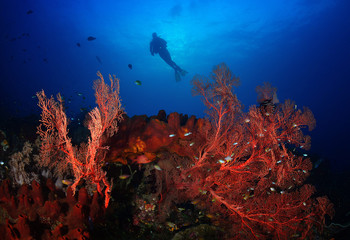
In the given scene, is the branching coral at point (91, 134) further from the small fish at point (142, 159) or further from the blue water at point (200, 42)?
the blue water at point (200, 42)

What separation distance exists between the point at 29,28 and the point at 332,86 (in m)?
114

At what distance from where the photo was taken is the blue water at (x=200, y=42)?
3753cm

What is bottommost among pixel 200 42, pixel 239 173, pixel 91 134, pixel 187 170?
pixel 239 173

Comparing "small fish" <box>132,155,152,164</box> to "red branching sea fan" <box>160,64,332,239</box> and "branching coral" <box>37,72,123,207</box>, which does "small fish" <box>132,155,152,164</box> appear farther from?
"branching coral" <box>37,72,123,207</box>

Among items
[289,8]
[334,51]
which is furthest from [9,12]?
[334,51]

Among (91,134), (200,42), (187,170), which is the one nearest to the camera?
(91,134)

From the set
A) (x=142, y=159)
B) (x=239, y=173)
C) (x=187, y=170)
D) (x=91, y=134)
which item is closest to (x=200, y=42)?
(x=142, y=159)

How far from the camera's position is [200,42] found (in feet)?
172

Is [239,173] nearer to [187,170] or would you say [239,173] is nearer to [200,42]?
[187,170]

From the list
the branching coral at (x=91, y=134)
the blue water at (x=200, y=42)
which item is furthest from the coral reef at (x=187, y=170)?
the blue water at (x=200, y=42)

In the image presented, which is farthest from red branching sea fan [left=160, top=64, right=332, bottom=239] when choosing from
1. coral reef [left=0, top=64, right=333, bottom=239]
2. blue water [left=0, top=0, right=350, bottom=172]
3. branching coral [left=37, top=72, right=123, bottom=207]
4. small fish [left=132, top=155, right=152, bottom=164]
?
blue water [left=0, top=0, right=350, bottom=172]

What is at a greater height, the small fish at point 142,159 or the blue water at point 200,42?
the blue water at point 200,42

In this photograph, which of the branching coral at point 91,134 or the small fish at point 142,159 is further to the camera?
the small fish at point 142,159

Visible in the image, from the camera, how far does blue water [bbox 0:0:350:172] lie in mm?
37531
